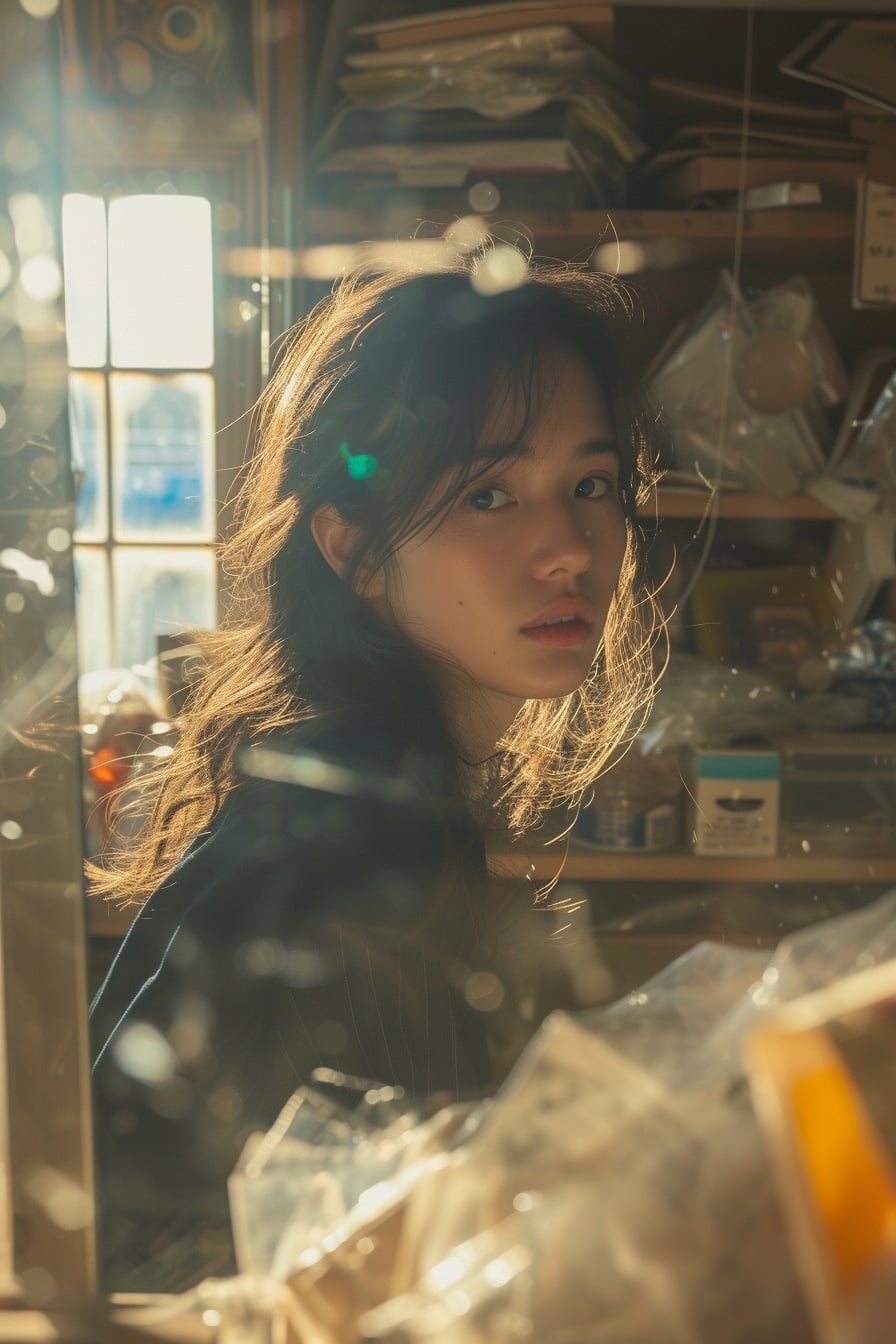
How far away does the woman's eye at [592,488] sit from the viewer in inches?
24.3

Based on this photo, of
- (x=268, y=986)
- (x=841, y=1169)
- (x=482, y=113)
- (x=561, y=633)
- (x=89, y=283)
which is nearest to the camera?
(x=841, y=1169)

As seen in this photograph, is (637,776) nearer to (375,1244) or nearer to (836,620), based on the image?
(836,620)

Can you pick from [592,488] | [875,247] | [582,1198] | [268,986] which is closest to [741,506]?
[875,247]

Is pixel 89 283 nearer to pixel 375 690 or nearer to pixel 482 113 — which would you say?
pixel 482 113

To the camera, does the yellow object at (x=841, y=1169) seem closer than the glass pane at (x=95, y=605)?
Yes

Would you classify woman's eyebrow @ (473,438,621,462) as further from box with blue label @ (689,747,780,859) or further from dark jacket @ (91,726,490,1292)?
box with blue label @ (689,747,780,859)

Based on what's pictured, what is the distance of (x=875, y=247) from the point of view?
1.09 m

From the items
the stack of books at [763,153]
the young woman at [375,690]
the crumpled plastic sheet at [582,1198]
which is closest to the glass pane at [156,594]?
the young woman at [375,690]

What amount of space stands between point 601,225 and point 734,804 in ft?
1.78

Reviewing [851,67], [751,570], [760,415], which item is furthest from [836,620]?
[851,67]

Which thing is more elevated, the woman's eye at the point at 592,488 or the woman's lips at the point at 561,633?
the woman's eye at the point at 592,488

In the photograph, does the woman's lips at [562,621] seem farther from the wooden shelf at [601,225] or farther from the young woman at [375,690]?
the wooden shelf at [601,225]

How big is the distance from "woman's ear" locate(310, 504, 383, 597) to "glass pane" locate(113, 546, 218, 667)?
0.61m

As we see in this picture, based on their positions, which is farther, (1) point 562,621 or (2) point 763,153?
(2) point 763,153
